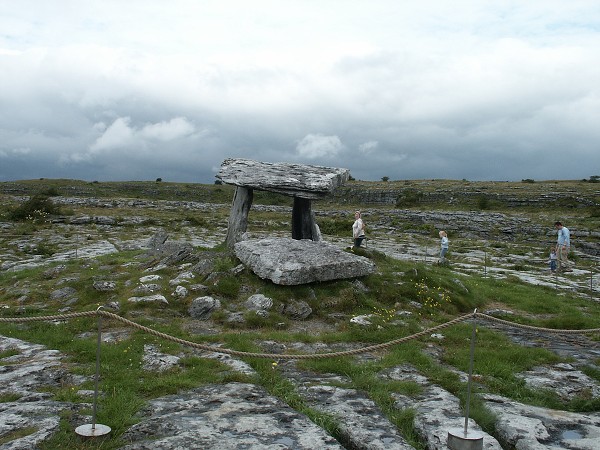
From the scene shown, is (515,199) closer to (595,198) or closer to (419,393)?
(595,198)

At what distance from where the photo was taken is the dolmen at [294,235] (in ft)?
45.5

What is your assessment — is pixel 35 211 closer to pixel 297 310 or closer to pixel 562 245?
pixel 297 310

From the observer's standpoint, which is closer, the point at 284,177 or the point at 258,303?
the point at 258,303

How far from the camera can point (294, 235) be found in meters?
21.2

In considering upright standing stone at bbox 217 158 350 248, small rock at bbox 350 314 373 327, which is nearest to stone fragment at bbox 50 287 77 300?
upright standing stone at bbox 217 158 350 248

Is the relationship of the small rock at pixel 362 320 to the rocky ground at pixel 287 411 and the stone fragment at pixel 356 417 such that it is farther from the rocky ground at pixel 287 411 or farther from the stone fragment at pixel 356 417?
the stone fragment at pixel 356 417

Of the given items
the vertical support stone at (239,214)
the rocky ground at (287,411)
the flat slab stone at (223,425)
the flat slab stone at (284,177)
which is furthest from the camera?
the vertical support stone at (239,214)

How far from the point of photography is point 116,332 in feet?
35.8

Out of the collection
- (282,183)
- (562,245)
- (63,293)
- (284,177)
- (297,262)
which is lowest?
(63,293)

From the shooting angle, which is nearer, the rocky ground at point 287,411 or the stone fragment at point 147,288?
the rocky ground at point 287,411

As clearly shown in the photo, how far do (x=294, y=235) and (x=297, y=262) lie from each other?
7.21 meters

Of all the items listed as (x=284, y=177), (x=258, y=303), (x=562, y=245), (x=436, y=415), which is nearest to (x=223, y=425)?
(x=436, y=415)

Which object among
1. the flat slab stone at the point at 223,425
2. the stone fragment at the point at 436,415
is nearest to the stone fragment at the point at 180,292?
the flat slab stone at the point at 223,425

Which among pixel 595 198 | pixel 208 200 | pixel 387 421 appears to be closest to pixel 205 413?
pixel 387 421
